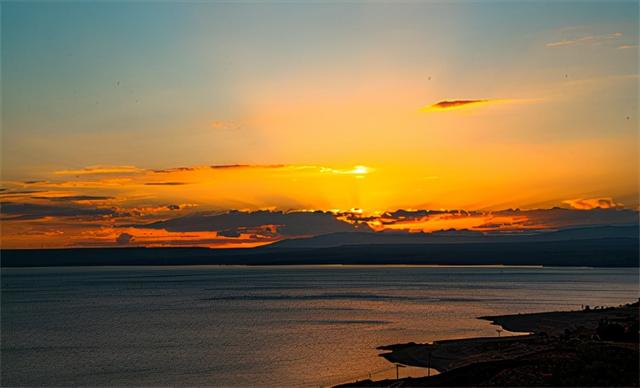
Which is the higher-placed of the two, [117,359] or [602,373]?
[602,373]

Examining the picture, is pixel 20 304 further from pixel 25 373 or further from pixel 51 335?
pixel 25 373

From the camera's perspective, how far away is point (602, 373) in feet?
109

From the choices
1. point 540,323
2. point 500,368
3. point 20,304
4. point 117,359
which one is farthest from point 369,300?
point 500,368

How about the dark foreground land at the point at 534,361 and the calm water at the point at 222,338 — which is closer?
the dark foreground land at the point at 534,361

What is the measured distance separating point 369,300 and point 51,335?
244ft

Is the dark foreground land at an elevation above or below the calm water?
above

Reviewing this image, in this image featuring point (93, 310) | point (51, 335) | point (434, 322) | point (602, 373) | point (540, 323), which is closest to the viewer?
point (602, 373)

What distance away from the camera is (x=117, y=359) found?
66375 mm

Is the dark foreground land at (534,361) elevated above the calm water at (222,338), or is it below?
above

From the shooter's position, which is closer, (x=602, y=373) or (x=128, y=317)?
(x=602, y=373)

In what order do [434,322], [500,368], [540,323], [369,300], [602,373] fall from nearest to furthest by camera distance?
[602,373], [500,368], [540,323], [434,322], [369,300]

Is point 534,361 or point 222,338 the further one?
point 222,338

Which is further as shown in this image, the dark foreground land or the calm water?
the calm water

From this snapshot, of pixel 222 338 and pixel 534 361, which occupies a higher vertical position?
pixel 534 361
